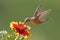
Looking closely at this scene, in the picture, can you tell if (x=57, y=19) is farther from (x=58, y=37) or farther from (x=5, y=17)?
(x=5, y=17)

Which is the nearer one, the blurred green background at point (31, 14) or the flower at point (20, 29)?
the flower at point (20, 29)

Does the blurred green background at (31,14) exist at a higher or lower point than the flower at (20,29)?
higher

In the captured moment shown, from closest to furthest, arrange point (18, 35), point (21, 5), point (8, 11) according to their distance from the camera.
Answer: point (18, 35) → point (8, 11) → point (21, 5)

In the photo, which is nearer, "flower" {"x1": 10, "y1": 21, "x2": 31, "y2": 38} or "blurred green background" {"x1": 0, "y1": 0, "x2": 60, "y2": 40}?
"flower" {"x1": 10, "y1": 21, "x2": 31, "y2": 38}

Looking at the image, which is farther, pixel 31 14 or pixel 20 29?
pixel 31 14

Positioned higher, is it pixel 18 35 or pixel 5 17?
pixel 5 17

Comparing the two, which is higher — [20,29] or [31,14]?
[31,14]

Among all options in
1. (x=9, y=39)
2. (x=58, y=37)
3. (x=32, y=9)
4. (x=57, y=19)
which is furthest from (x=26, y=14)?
(x=9, y=39)

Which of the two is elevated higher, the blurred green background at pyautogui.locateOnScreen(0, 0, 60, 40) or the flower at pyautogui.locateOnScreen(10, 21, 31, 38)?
the blurred green background at pyautogui.locateOnScreen(0, 0, 60, 40)
